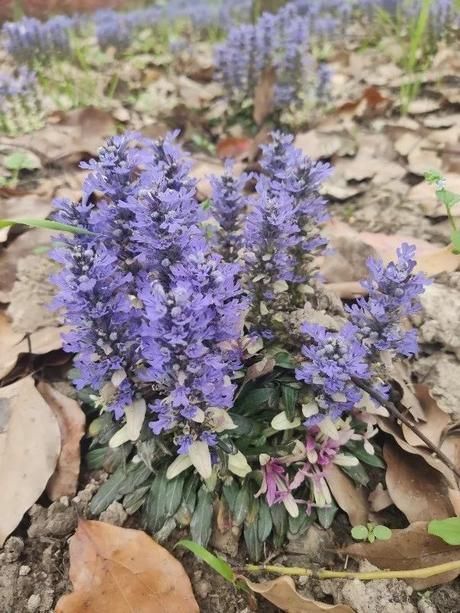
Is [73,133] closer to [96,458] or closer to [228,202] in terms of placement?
[228,202]

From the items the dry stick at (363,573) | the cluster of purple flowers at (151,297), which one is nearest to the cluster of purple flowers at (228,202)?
the cluster of purple flowers at (151,297)

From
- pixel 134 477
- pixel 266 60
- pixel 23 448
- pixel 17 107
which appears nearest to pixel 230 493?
pixel 134 477

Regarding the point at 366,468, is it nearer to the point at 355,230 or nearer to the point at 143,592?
the point at 143,592

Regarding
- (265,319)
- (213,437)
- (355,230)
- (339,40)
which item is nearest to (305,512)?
(213,437)

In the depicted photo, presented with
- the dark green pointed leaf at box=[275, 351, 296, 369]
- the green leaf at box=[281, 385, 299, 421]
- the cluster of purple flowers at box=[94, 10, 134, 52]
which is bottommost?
the green leaf at box=[281, 385, 299, 421]

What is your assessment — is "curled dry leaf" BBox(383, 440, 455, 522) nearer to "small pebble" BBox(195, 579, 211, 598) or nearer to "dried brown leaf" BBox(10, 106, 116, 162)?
"small pebble" BBox(195, 579, 211, 598)

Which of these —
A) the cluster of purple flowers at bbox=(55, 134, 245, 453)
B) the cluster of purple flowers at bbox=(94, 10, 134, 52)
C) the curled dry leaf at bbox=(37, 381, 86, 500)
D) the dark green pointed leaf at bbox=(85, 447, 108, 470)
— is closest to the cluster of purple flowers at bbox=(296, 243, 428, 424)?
the cluster of purple flowers at bbox=(55, 134, 245, 453)

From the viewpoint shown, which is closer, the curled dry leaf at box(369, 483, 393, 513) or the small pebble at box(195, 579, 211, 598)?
the small pebble at box(195, 579, 211, 598)

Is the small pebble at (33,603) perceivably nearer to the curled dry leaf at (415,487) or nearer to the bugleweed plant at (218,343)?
the bugleweed plant at (218,343)
